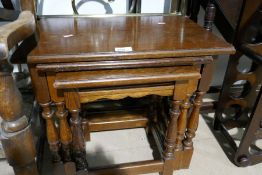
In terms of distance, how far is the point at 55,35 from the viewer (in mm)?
867

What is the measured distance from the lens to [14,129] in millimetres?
547

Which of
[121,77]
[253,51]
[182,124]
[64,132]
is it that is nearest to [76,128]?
[64,132]

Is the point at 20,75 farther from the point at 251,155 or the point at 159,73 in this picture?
the point at 251,155

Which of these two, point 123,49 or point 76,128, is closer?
point 123,49

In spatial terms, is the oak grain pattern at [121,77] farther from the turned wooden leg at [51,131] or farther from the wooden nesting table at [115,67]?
the turned wooden leg at [51,131]

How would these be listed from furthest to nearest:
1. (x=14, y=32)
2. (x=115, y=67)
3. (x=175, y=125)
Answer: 1. (x=175, y=125)
2. (x=115, y=67)
3. (x=14, y=32)

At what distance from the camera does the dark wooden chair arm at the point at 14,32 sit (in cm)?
44

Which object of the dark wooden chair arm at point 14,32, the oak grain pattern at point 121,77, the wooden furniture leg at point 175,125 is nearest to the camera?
the dark wooden chair arm at point 14,32

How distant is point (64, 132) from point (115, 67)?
1.15ft

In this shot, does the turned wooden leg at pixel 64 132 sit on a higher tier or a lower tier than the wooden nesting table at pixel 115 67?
lower

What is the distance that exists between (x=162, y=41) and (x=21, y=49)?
0.46 meters

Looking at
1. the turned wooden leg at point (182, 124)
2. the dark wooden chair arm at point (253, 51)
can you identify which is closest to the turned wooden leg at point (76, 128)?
the turned wooden leg at point (182, 124)

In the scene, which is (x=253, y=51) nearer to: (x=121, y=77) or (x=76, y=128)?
(x=121, y=77)

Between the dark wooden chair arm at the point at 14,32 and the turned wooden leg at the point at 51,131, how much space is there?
0.33 m
